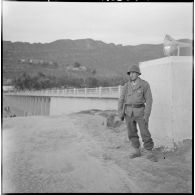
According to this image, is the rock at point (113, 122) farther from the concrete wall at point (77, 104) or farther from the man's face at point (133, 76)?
the concrete wall at point (77, 104)

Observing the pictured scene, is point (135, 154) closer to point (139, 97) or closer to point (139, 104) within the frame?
point (139, 104)

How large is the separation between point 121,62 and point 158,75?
13.0ft

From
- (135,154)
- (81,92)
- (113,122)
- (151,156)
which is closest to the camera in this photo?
(151,156)

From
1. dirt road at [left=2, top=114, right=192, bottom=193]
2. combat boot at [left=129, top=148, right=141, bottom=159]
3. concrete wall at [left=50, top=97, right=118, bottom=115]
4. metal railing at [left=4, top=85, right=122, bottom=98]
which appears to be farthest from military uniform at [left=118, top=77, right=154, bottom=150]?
concrete wall at [left=50, top=97, right=118, bottom=115]

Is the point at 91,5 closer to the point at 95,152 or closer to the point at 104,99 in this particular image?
the point at 95,152

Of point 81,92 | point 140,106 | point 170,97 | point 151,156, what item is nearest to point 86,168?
point 151,156

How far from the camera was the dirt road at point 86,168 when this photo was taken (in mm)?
3346

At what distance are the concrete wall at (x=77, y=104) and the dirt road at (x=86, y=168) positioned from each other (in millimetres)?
8624

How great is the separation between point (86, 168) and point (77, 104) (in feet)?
43.8

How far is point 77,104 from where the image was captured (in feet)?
56.5

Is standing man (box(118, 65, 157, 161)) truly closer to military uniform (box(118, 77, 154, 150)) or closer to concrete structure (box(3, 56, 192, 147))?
military uniform (box(118, 77, 154, 150))

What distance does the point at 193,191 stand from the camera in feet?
10.5

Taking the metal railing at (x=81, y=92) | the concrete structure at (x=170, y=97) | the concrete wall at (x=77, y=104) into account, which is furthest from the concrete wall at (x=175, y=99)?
the concrete wall at (x=77, y=104)

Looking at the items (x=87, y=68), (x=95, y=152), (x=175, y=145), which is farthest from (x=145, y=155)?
(x=87, y=68)
